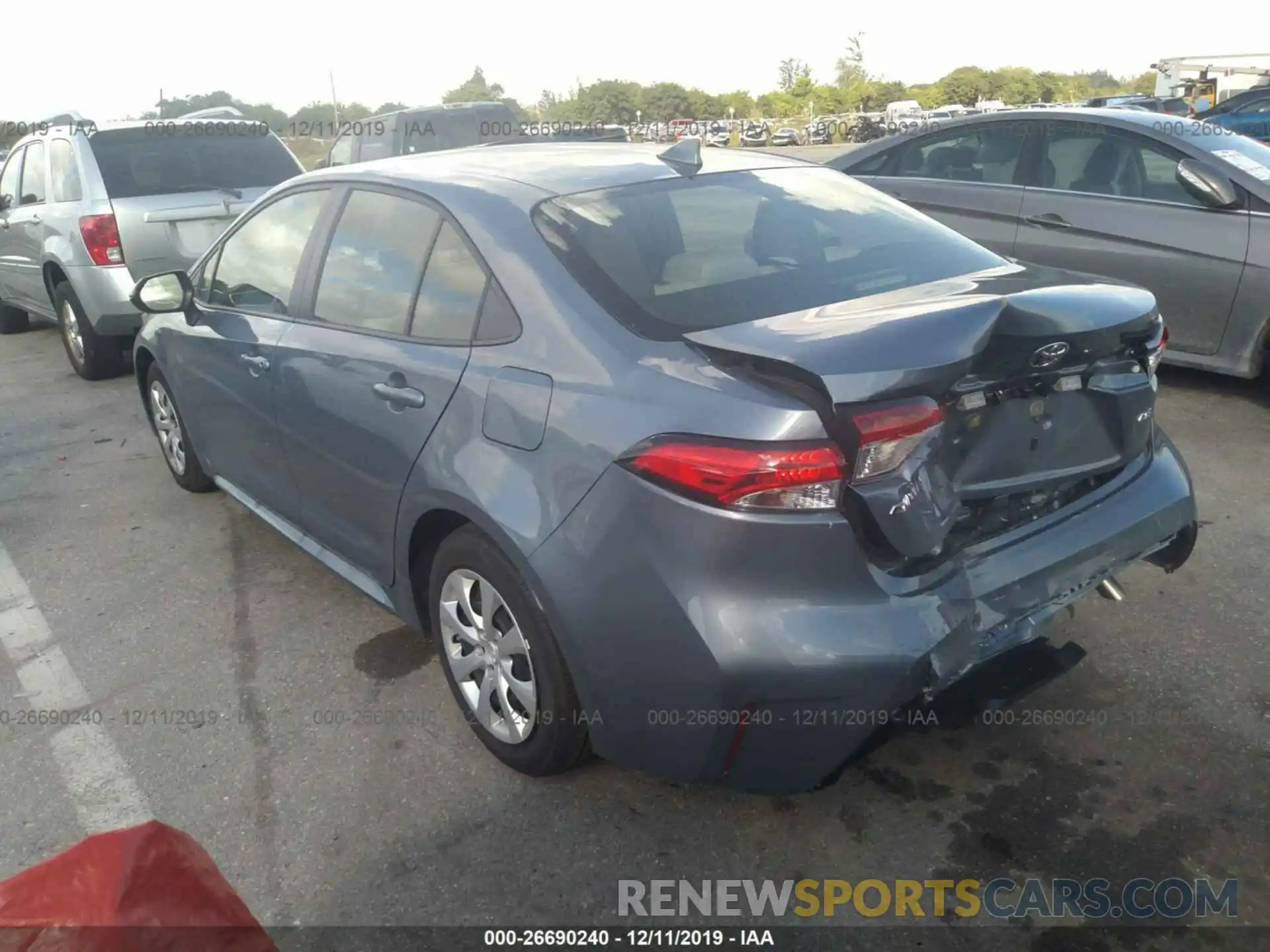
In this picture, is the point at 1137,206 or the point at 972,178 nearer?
the point at 1137,206

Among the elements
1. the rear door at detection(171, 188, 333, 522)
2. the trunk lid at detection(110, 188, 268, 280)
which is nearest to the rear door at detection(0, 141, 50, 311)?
the trunk lid at detection(110, 188, 268, 280)

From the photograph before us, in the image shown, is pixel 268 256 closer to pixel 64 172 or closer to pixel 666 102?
pixel 64 172

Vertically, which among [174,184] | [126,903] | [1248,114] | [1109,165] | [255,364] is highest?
[174,184]

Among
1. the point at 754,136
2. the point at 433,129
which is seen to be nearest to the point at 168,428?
the point at 433,129

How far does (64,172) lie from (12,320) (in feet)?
10.5

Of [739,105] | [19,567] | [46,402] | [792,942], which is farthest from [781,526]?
[739,105]

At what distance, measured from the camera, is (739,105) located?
67938 millimetres

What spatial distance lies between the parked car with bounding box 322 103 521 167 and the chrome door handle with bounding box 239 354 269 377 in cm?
1120

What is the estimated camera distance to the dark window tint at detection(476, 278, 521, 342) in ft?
8.60

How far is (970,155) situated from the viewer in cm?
643

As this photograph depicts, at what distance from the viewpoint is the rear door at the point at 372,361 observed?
283 cm

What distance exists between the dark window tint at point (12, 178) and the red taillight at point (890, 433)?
27.7ft

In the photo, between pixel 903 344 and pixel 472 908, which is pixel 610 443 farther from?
pixel 472 908
